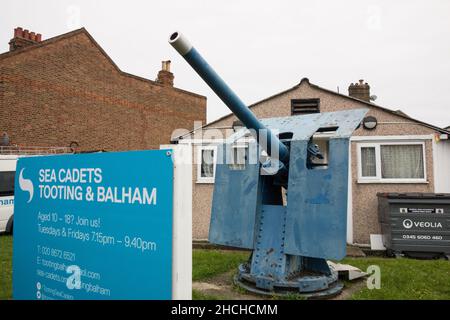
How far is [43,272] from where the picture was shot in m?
2.72

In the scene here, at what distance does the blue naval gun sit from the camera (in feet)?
14.7

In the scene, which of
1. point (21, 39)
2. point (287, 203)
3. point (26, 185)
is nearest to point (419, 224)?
point (287, 203)

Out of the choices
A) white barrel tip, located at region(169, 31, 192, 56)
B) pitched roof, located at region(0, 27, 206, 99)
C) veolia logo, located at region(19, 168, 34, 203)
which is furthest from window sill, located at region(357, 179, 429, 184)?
pitched roof, located at region(0, 27, 206, 99)

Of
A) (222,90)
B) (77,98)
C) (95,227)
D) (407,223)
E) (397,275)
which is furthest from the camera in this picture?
(77,98)

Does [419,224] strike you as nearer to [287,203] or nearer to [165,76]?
[287,203]

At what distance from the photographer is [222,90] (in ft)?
12.6

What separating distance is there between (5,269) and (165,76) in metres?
16.6

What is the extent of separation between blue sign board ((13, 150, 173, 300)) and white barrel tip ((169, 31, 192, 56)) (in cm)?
122

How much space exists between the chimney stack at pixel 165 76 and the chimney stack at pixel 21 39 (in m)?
7.05

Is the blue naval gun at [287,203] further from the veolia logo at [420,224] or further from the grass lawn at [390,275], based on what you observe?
the veolia logo at [420,224]

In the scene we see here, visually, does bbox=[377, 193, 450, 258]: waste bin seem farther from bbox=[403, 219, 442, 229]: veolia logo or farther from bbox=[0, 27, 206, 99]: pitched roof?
bbox=[0, 27, 206, 99]: pitched roof

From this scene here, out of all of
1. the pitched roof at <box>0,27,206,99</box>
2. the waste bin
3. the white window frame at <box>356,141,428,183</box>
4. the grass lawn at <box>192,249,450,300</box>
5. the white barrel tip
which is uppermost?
the pitched roof at <box>0,27,206,99</box>
